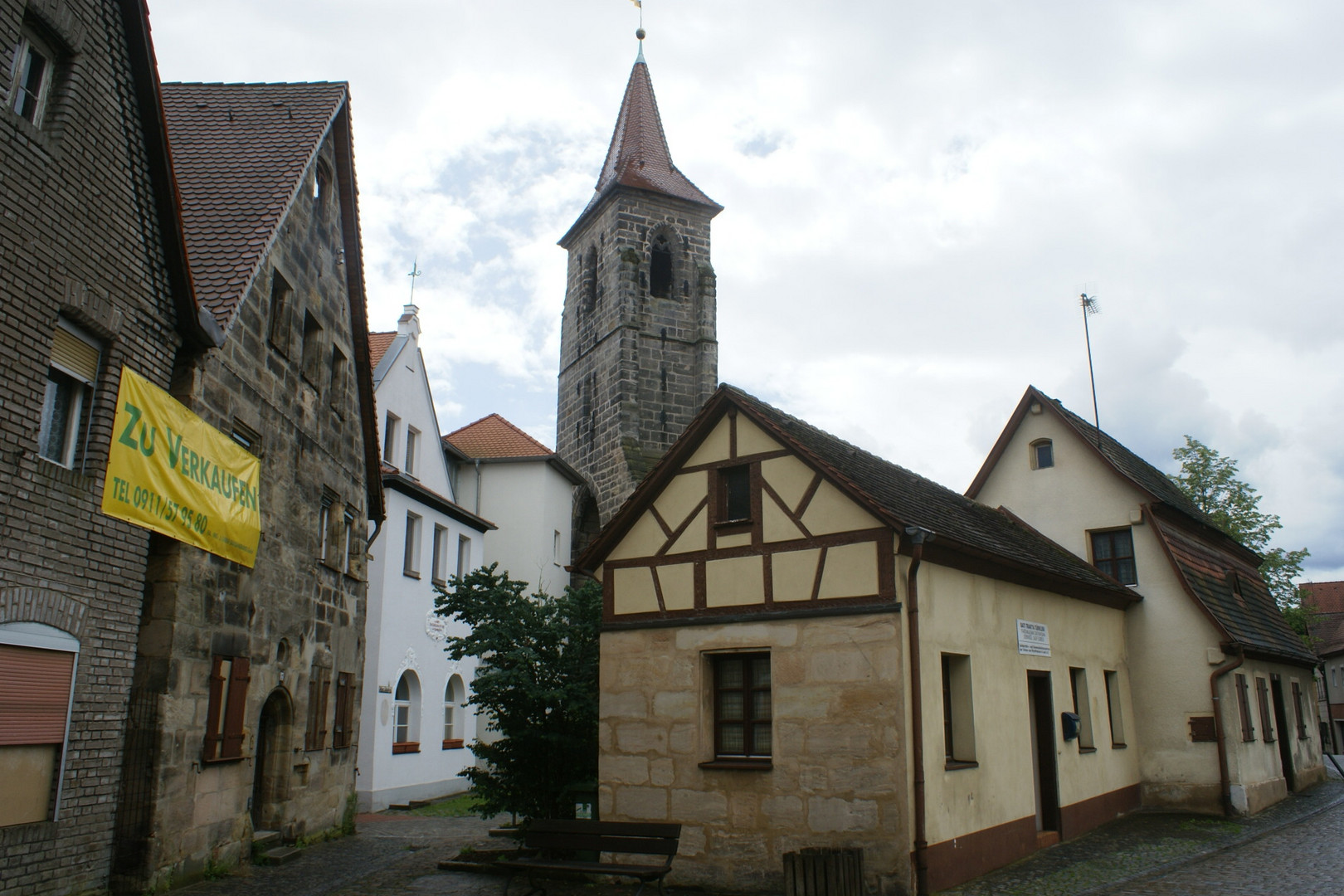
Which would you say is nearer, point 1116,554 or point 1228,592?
point 1116,554

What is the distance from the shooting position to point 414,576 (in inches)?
843

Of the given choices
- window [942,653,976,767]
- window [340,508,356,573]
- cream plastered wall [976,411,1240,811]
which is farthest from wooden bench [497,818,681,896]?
cream plastered wall [976,411,1240,811]

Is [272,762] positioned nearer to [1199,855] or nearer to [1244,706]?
[1199,855]

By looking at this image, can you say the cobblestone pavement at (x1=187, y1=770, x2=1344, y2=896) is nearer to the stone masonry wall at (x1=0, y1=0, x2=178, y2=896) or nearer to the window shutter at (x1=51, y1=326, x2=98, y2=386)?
the stone masonry wall at (x1=0, y1=0, x2=178, y2=896)

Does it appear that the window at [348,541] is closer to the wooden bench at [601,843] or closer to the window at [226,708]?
the window at [226,708]

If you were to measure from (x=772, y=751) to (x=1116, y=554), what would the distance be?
9.93 meters

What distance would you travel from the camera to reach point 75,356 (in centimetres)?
920

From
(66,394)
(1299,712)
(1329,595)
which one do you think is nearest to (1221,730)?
(1299,712)

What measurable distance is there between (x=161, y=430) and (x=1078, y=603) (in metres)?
12.1

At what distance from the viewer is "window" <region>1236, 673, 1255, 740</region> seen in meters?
17.0

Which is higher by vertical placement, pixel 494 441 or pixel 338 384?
pixel 494 441

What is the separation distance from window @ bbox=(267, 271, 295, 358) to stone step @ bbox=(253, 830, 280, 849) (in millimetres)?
5871

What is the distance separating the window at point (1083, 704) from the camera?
14.6 m

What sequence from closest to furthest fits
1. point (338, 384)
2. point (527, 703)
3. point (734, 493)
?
point (734, 493) → point (527, 703) → point (338, 384)
